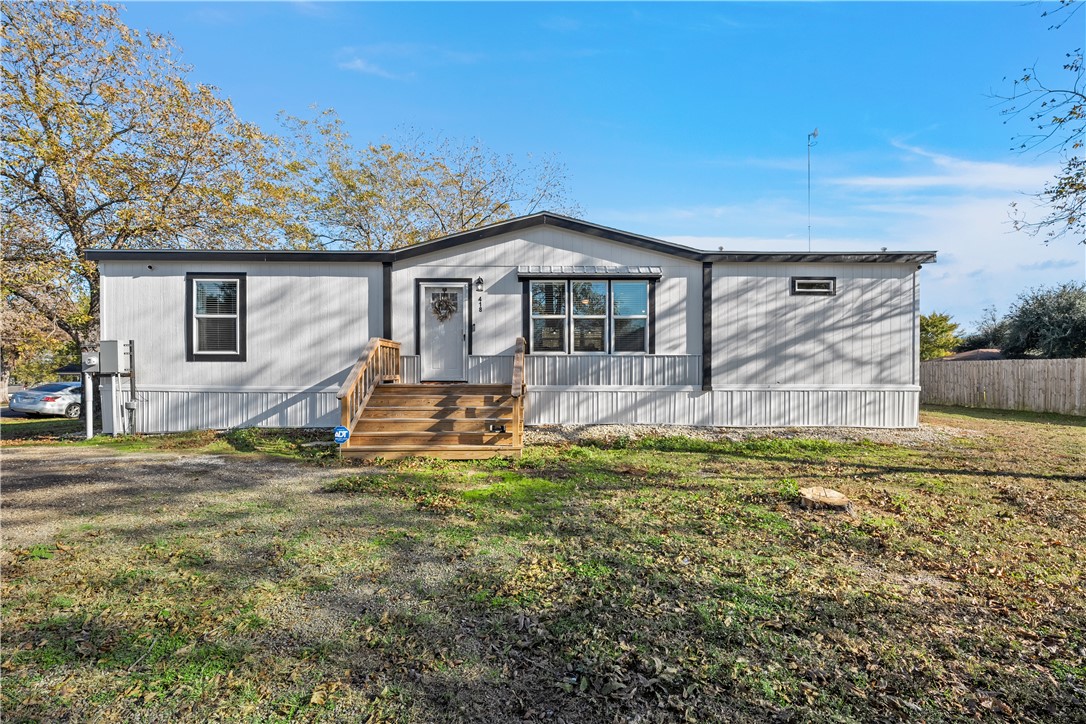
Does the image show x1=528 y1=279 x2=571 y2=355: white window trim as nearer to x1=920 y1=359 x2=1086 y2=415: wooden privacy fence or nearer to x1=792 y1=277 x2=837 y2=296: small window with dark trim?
x1=792 y1=277 x2=837 y2=296: small window with dark trim

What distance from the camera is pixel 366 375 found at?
8570 mm

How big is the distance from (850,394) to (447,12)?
1044 cm

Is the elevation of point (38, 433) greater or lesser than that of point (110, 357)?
lesser

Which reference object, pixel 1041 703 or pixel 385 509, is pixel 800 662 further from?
pixel 385 509

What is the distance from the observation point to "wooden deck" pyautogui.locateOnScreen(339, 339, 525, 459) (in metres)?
7.37

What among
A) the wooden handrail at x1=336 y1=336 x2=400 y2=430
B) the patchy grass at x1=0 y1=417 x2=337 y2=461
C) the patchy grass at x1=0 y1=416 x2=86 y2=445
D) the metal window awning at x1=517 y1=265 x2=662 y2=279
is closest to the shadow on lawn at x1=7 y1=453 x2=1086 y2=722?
the wooden handrail at x1=336 y1=336 x2=400 y2=430

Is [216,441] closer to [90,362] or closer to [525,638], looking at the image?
[90,362]

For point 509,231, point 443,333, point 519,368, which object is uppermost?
point 509,231

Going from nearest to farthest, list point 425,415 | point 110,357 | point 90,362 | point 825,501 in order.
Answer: point 825,501
point 425,415
point 110,357
point 90,362

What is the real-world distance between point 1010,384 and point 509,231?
1486 cm

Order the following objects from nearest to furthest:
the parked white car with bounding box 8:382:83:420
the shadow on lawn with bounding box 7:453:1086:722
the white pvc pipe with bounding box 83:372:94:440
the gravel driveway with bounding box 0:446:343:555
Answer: the shadow on lawn with bounding box 7:453:1086:722 → the gravel driveway with bounding box 0:446:343:555 → the white pvc pipe with bounding box 83:372:94:440 → the parked white car with bounding box 8:382:83:420

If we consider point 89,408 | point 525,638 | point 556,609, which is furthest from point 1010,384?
point 89,408

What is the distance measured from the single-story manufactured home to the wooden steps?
1003 millimetres

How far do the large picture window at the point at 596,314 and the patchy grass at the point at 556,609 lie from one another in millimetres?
4694
